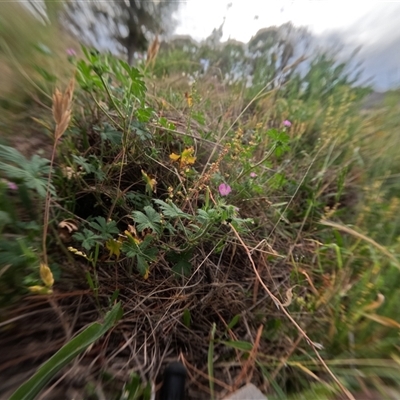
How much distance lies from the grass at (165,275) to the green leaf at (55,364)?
0.09m

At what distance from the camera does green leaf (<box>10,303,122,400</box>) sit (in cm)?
45

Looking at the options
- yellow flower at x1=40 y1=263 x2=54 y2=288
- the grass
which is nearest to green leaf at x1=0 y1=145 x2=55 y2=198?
the grass

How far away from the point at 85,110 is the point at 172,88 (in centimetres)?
71

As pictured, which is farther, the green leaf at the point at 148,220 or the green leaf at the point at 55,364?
the green leaf at the point at 148,220

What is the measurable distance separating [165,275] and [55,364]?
0.35 metres

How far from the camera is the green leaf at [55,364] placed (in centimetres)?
45

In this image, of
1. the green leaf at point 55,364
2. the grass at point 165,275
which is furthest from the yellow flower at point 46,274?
the green leaf at point 55,364

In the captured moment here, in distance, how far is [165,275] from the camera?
2.58ft

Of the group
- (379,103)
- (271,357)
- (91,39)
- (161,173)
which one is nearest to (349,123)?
(379,103)

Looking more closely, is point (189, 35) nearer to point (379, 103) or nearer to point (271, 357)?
point (379, 103)

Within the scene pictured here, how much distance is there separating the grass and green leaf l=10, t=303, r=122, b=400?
0.30ft

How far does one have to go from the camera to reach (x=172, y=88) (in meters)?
1.57

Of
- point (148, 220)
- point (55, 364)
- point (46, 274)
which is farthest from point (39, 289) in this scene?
point (148, 220)

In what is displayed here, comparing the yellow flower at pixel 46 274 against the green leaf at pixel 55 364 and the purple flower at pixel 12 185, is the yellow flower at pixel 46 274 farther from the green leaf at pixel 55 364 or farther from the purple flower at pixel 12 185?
the purple flower at pixel 12 185
